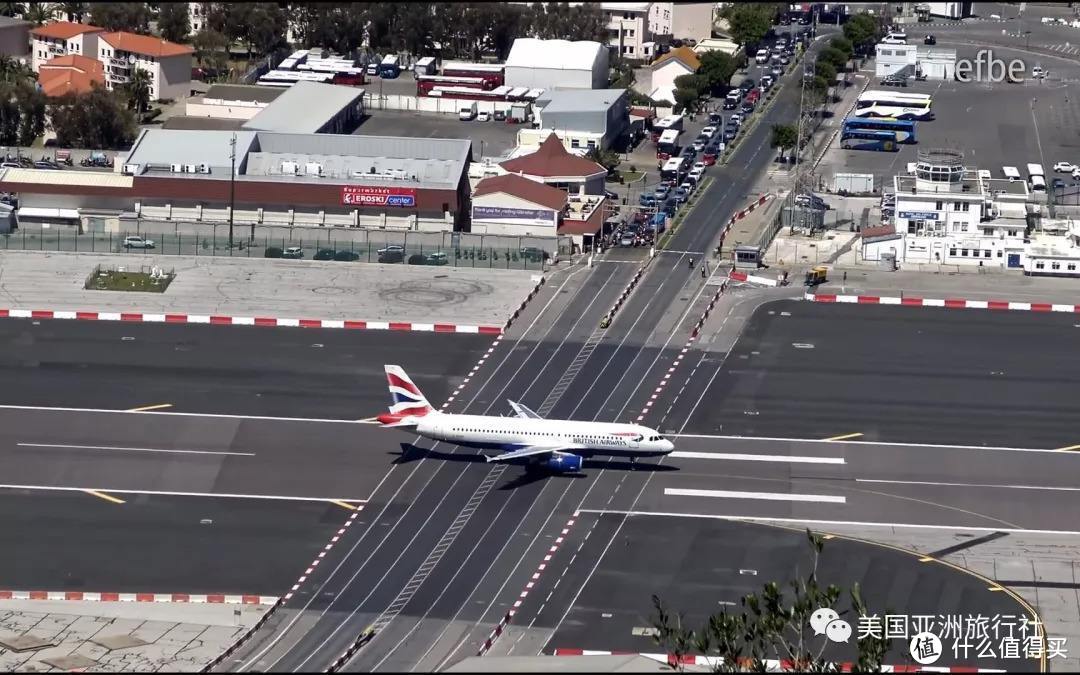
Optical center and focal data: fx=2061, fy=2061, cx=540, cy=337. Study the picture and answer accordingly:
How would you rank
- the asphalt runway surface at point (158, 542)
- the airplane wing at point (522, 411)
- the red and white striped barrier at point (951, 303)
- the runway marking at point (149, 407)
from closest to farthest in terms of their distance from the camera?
the asphalt runway surface at point (158, 542), the airplane wing at point (522, 411), the runway marking at point (149, 407), the red and white striped barrier at point (951, 303)

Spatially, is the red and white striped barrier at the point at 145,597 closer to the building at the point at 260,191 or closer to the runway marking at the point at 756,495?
the runway marking at the point at 756,495

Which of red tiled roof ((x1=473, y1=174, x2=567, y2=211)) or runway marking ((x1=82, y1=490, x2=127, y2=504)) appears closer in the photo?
runway marking ((x1=82, y1=490, x2=127, y2=504))

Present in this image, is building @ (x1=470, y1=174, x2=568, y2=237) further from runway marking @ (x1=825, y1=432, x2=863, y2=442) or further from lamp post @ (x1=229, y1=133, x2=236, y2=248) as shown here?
runway marking @ (x1=825, y1=432, x2=863, y2=442)

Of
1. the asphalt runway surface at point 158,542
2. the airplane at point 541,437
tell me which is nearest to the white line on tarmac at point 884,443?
the airplane at point 541,437

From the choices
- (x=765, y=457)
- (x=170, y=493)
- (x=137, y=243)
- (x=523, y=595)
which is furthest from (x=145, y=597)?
(x=137, y=243)

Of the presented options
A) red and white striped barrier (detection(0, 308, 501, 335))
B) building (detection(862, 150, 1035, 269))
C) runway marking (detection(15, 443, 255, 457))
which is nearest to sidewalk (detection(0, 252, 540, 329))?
red and white striped barrier (detection(0, 308, 501, 335))

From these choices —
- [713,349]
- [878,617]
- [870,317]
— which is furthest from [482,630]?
[870,317]
